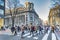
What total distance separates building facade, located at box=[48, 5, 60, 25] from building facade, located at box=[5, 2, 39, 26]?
0.28 meters

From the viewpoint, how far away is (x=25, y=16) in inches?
119

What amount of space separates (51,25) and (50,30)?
106mm

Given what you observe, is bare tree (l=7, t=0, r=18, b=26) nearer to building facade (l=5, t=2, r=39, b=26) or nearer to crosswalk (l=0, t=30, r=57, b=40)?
building facade (l=5, t=2, r=39, b=26)

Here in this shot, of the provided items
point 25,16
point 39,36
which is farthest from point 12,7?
point 39,36

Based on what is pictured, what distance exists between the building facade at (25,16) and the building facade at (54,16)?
284 mm

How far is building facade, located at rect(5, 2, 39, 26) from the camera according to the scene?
9.95ft

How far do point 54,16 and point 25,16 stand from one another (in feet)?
1.95

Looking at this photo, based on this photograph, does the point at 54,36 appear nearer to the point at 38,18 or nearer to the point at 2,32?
the point at 38,18

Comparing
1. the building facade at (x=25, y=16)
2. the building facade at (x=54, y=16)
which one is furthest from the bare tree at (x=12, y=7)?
the building facade at (x=54, y=16)

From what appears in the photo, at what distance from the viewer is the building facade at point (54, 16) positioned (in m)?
3.08

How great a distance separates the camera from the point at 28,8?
10.0 ft

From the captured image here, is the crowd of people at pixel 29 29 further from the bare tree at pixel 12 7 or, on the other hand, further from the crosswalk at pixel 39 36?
the bare tree at pixel 12 7

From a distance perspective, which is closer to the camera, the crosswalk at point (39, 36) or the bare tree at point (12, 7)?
the crosswalk at point (39, 36)

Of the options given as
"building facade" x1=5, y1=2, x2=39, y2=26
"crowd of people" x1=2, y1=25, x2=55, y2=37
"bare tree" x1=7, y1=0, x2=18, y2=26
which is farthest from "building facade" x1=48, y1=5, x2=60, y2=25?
"bare tree" x1=7, y1=0, x2=18, y2=26
